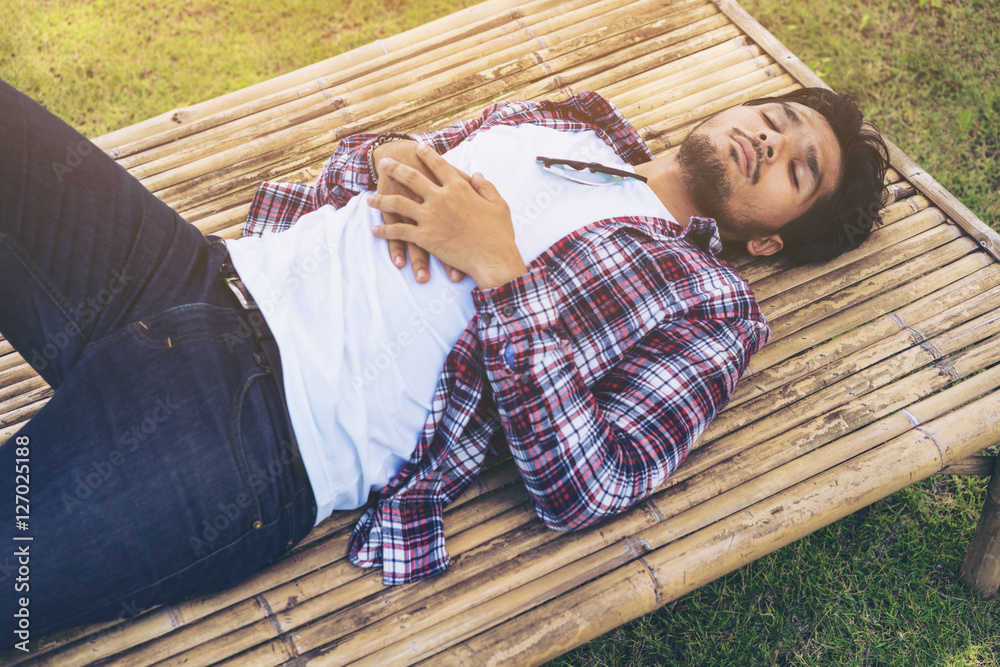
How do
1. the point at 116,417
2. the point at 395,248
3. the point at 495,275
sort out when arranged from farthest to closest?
1. the point at 395,248
2. the point at 495,275
3. the point at 116,417

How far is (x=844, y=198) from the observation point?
2100 mm

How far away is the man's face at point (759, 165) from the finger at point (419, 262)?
940 millimetres

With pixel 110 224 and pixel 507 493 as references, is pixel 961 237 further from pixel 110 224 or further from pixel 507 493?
pixel 110 224

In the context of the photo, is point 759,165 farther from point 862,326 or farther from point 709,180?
point 862,326

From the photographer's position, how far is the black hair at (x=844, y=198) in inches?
81.7

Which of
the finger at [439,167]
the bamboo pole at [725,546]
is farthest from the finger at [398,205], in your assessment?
the bamboo pole at [725,546]

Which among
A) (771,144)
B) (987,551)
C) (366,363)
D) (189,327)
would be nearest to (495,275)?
Result: (366,363)

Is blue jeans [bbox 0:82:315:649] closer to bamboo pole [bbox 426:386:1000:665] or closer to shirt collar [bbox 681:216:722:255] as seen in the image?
bamboo pole [bbox 426:386:1000:665]

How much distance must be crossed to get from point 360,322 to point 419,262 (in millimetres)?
219

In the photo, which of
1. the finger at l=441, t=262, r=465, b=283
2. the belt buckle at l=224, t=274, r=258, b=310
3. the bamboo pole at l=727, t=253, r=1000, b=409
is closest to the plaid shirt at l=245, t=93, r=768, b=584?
the finger at l=441, t=262, r=465, b=283

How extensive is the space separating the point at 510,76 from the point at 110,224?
171 cm

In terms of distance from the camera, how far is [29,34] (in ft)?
11.3

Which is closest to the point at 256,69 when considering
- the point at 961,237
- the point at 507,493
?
the point at 507,493

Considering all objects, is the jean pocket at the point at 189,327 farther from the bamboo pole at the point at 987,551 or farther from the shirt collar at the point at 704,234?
the bamboo pole at the point at 987,551
